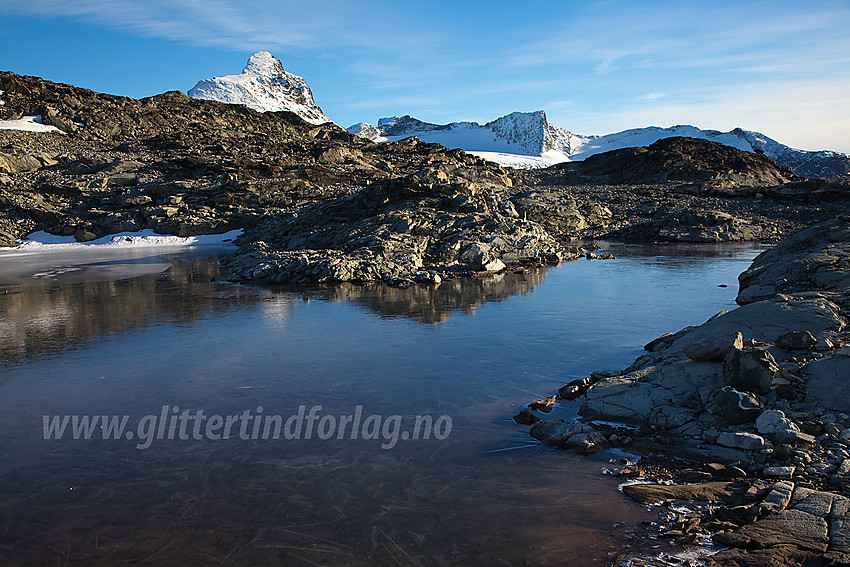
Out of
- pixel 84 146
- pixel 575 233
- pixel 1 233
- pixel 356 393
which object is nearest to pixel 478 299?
pixel 356 393

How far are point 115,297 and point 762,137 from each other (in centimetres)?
16727

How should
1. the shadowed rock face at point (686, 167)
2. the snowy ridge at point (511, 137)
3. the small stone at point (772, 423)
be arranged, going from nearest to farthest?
the small stone at point (772, 423)
the shadowed rock face at point (686, 167)
the snowy ridge at point (511, 137)

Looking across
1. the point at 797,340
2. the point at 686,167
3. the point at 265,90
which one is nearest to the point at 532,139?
the point at 265,90

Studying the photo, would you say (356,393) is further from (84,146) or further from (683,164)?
(683,164)

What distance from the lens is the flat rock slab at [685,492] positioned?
14.9ft

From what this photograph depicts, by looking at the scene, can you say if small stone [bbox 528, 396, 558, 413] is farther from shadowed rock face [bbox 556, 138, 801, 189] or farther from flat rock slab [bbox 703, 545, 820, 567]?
shadowed rock face [bbox 556, 138, 801, 189]

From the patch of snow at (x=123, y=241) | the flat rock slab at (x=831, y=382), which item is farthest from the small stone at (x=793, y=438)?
the patch of snow at (x=123, y=241)

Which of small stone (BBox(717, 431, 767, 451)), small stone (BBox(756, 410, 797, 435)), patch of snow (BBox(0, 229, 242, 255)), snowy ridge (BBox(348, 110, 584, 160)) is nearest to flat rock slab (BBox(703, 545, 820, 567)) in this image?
small stone (BBox(717, 431, 767, 451))

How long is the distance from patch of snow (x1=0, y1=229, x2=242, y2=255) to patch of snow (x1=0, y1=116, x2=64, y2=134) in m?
24.5

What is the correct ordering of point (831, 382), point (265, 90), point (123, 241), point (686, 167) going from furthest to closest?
1. point (265, 90)
2. point (686, 167)
3. point (123, 241)
4. point (831, 382)

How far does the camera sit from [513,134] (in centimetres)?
19038

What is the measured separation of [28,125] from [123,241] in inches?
1196

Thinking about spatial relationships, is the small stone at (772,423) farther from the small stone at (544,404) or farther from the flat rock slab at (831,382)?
the small stone at (544,404)

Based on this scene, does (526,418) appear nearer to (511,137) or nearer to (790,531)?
(790,531)
